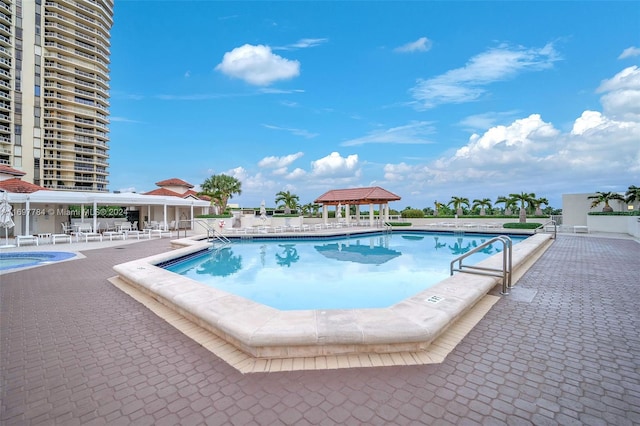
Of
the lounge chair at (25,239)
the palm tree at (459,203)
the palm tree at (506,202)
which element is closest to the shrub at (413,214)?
the palm tree at (459,203)

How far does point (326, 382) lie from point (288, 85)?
26.8 metres

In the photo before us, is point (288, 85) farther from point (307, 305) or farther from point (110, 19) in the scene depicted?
point (110, 19)

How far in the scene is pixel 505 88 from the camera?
1945 cm

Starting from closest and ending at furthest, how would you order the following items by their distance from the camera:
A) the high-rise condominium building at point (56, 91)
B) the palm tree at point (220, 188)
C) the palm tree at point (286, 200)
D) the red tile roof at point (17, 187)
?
the red tile roof at point (17, 187) < the palm tree at point (220, 188) < the palm tree at point (286, 200) < the high-rise condominium building at point (56, 91)

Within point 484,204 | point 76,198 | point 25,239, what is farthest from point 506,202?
point 25,239

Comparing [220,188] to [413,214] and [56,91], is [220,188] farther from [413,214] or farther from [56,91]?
[56,91]

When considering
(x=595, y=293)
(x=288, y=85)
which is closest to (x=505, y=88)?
(x=288, y=85)

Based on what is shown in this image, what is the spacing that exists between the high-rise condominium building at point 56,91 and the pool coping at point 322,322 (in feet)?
144

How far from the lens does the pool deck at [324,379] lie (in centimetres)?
202

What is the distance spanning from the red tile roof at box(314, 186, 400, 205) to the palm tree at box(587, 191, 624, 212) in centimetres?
1273

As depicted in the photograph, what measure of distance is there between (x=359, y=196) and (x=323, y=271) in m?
14.9

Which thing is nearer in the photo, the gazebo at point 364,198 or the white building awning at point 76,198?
the white building awning at point 76,198

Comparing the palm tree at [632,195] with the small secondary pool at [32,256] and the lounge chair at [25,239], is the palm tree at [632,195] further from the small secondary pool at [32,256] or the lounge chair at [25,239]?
the lounge chair at [25,239]

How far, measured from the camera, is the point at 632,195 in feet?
56.4
